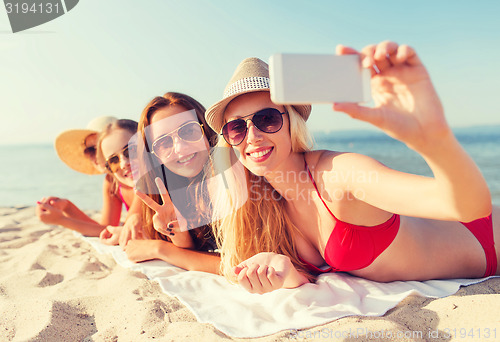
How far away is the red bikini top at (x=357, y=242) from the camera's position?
2523mm

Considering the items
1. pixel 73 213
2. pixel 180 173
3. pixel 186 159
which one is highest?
pixel 186 159

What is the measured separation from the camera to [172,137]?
11.6 feet

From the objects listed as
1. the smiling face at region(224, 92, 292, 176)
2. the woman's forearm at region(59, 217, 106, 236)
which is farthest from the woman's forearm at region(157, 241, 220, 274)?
the woman's forearm at region(59, 217, 106, 236)

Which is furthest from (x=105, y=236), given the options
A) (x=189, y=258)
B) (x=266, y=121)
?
(x=266, y=121)

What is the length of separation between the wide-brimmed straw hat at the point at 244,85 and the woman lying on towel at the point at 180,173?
27.5 inches

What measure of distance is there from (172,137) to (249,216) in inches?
45.2

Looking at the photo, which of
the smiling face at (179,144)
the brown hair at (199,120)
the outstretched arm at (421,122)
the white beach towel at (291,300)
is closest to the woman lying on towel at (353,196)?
the outstretched arm at (421,122)

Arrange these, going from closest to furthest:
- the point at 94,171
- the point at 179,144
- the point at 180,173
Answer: the point at 179,144, the point at 180,173, the point at 94,171

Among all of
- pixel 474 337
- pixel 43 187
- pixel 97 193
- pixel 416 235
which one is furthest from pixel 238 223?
pixel 43 187

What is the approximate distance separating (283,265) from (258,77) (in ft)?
4.44

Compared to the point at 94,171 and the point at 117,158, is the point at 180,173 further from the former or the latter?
the point at 94,171

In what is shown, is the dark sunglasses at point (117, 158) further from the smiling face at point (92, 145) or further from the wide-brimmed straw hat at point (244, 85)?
the wide-brimmed straw hat at point (244, 85)

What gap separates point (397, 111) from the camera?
145 cm

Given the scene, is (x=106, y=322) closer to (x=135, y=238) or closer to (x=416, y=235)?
(x=135, y=238)
